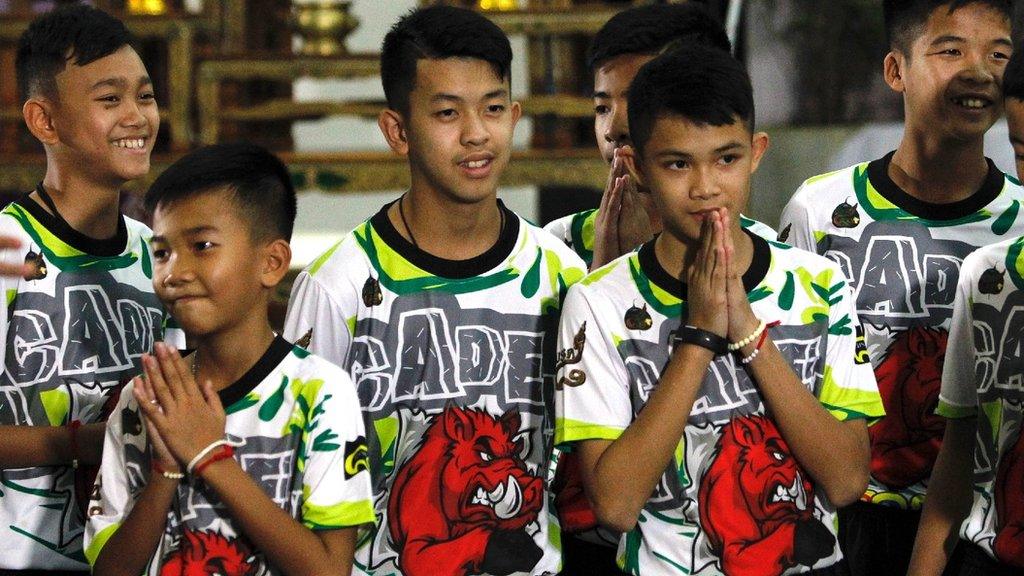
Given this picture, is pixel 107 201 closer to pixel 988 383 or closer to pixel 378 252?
pixel 378 252

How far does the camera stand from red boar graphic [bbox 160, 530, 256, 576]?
1.93 m

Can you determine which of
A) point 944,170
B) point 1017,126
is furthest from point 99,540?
point 944,170

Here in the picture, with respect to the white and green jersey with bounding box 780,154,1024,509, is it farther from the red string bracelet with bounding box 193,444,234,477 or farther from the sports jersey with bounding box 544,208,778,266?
Answer: the red string bracelet with bounding box 193,444,234,477

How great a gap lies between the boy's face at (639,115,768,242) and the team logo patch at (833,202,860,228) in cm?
48

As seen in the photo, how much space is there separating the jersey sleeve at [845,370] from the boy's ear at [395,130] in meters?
0.75

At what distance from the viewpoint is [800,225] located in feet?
8.32

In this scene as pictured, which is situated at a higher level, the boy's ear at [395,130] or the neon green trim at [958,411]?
the boy's ear at [395,130]

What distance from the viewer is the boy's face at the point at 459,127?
7.43 ft

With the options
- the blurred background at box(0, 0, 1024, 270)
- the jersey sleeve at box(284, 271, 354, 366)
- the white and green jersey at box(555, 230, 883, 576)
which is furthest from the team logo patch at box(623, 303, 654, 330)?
the blurred background at box(0, 0, 1024, 270)

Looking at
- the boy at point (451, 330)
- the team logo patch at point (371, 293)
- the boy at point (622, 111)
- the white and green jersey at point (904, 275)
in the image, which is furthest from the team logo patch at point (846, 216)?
the team logo patch at point (371, 293)

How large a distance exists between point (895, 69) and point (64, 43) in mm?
1546

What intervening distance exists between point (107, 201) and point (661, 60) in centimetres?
106

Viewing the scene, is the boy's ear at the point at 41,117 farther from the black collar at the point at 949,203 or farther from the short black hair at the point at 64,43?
the black collar at the point at 949,203

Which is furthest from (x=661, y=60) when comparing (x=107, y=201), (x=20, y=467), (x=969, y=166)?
(x=20, y=467)
